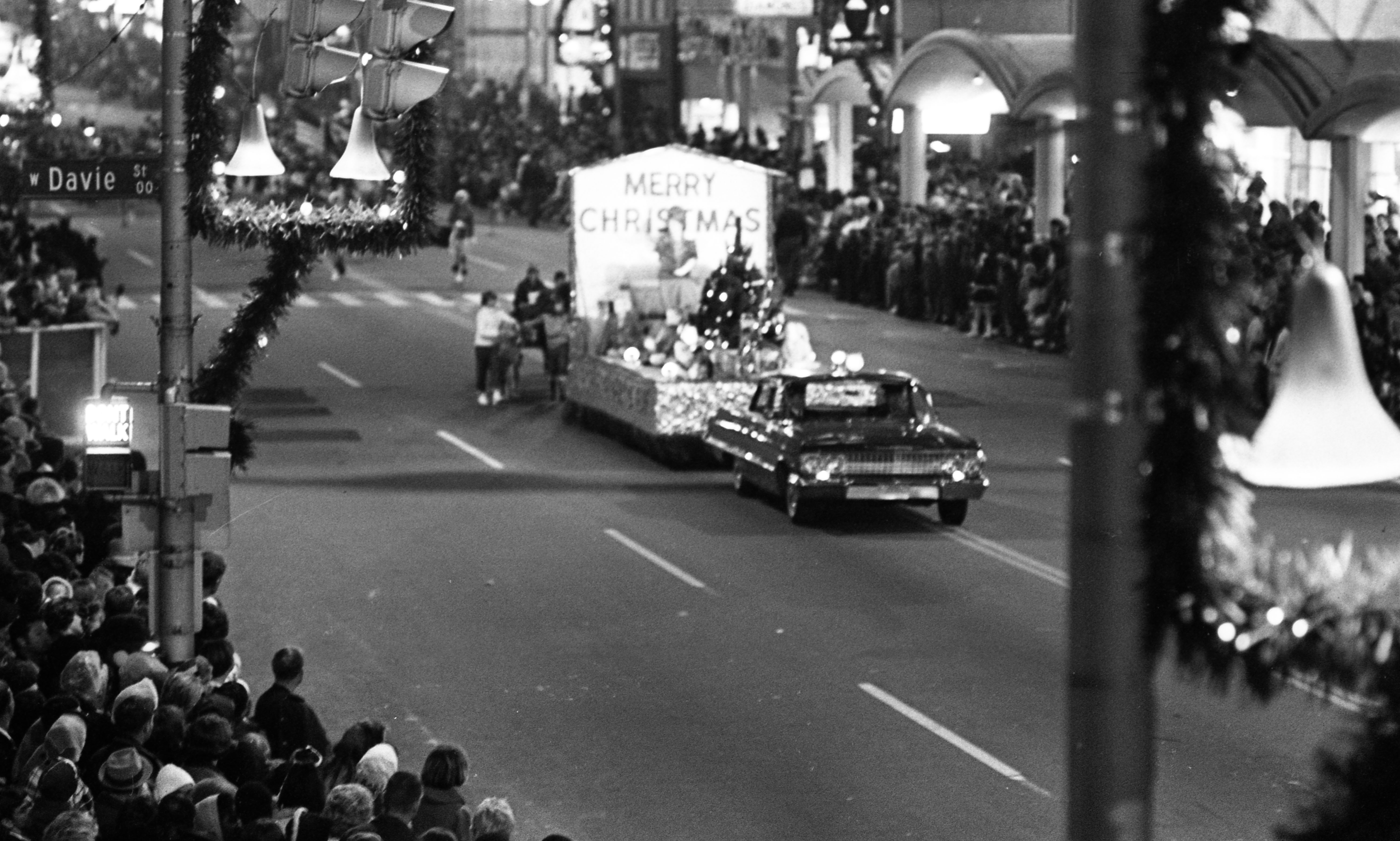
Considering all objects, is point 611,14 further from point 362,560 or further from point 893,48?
point 362,560

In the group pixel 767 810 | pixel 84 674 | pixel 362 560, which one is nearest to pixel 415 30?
pixel 84 674

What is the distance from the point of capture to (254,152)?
12.0 meters

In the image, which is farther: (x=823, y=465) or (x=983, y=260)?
(x=983, y=260)

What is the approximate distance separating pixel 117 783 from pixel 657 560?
10312mm

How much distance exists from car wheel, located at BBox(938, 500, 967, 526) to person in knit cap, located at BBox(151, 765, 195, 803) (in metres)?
12.1

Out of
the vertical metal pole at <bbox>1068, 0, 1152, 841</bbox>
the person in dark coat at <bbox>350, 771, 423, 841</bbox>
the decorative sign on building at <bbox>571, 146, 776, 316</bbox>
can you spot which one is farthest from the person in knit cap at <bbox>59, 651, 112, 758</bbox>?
the decorative sign on building at <bbox>571, 146, 776, 316</bbox>

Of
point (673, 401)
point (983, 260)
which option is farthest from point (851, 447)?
point (983, 260)

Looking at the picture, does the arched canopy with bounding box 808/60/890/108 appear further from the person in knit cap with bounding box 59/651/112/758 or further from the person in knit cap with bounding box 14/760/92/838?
the person in knit cap with bounding box 14/760/92/838

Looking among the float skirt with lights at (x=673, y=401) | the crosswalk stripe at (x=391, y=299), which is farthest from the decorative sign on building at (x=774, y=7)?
the float skirt with lights at (x=673, y=401)

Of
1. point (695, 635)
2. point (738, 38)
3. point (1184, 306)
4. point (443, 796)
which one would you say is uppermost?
point (738, 38)

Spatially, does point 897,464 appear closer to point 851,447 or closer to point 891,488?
point 891,488

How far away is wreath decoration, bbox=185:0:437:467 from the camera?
37.6ft

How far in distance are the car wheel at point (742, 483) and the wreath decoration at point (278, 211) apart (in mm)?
10077

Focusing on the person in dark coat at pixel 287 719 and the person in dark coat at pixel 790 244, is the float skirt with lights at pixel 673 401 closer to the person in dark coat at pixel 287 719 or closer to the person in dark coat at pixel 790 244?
the person in dark coat at pixel 287 719
